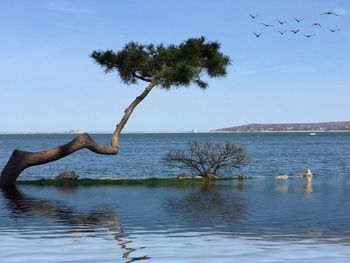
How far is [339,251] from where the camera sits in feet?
35.9

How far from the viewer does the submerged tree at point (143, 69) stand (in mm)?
29172

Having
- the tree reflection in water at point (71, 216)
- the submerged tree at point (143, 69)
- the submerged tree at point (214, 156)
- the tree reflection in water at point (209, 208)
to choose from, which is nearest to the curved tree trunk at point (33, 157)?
the submerged tree at point (143, 69)

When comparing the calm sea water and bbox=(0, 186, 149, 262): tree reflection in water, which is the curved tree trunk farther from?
bbox=(0, 186, 149, 262): tree reflection in water

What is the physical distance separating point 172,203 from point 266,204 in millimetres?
3386

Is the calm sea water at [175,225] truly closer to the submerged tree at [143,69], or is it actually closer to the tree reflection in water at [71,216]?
the tree reflection in water at [71,216]

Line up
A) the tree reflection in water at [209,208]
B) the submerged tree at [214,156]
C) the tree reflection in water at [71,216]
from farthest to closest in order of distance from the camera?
the submerged tree at [214,156], the tree reflection in water at [209,208], the tree reflection in water at [71,216]

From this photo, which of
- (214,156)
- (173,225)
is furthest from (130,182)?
(173,225)

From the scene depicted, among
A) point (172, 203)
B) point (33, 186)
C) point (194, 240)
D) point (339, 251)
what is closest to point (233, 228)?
point (194, 240)

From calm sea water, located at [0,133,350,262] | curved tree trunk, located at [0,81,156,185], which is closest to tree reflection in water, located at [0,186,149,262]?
calm sea water, located at [0,133,350,262]

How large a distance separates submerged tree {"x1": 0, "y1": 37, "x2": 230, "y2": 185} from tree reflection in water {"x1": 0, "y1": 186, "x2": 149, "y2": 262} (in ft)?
20.5

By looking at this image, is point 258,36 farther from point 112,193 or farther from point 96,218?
point 96,218

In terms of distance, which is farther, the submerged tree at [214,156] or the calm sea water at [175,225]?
the submerged tree at [214,156]

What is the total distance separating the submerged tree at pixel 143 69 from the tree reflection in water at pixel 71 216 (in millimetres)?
6248

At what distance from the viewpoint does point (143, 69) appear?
30562mm
